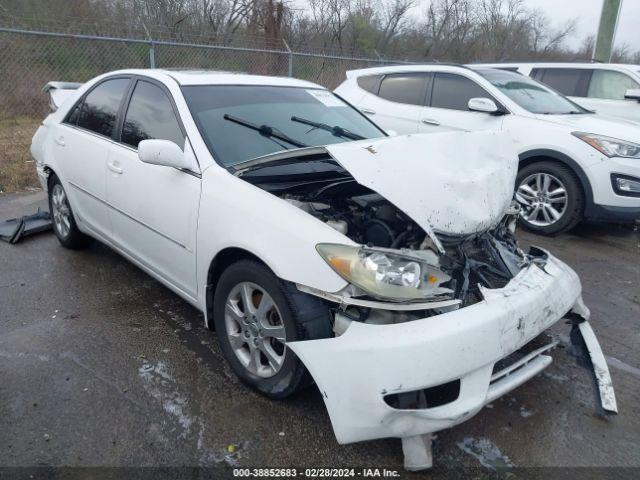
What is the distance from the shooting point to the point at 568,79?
8.00 m

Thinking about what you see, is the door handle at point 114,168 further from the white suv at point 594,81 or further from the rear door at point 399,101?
the white suv at point 594,81

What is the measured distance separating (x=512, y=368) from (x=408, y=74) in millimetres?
5163

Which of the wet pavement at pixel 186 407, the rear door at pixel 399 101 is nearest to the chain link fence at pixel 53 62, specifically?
the rear door at pixel 399 101

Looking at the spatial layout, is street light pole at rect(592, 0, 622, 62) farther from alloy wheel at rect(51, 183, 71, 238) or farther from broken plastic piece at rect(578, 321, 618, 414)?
alloy wheel at rect(51, 183, 71, 238)

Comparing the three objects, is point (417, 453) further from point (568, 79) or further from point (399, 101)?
point (568, 79)

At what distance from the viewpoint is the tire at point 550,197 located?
5.17 m

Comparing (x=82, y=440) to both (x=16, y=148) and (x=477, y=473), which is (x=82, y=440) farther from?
(x=16, y=148)

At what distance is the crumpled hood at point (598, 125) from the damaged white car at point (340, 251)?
9.31 ft

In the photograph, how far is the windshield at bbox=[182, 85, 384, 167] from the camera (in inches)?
115

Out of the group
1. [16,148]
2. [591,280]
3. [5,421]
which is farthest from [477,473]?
[16,148]

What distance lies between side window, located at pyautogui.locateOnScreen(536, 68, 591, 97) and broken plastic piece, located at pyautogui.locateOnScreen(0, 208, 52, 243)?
7541 millimetres

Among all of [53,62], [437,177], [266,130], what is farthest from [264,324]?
[53,62]

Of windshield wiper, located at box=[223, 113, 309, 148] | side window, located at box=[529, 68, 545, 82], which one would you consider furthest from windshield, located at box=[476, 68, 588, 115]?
windshield wiper, located at box=[223, 113, 309, 148]

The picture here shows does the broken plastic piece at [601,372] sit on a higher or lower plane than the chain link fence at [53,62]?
lower
